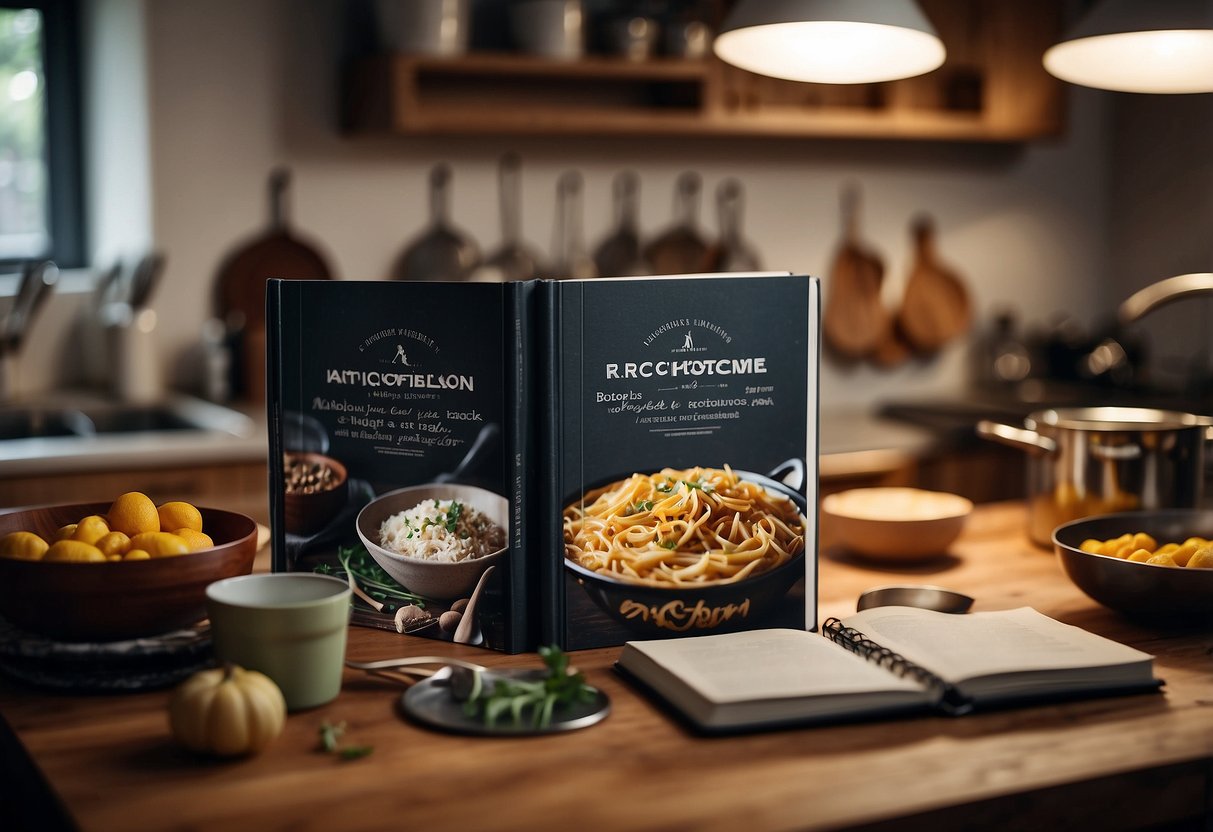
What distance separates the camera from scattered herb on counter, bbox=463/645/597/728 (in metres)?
1.00

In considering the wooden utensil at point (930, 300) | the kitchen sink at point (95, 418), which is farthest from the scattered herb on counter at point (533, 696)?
the wooden utensil at point (930, 300)

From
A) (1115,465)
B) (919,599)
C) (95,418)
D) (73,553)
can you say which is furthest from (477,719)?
(95,418)

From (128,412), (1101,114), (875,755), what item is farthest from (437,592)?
(1101,114)

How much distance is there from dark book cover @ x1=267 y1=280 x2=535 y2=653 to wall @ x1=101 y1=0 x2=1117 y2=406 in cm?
192

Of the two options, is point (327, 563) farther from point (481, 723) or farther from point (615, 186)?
point (615, 186)

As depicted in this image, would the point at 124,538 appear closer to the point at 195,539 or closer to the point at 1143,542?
the point at 195,539

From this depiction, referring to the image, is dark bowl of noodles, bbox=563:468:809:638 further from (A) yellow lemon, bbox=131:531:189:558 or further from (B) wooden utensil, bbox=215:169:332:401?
(B) wooden utensil, bbox=215:169:332:401

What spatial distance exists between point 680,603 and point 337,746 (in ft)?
1.20

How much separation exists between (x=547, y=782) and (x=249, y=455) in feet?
5.83

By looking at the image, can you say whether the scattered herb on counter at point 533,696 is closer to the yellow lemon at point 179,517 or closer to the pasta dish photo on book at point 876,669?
the pasta dish photo on book at point 876,669

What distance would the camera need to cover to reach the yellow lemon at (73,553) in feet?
3.37

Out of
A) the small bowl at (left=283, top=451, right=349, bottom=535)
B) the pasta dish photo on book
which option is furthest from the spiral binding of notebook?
the small bowl at (left=283, top=451, right=349, bottom=535)

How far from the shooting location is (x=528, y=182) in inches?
131

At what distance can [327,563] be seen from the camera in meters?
1.25
